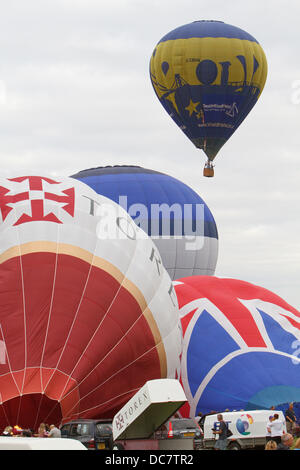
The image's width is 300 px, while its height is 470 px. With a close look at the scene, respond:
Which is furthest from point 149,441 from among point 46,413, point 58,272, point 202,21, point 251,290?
point 202,21

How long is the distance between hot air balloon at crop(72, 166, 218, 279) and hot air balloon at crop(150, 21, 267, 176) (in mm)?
Result: 2327

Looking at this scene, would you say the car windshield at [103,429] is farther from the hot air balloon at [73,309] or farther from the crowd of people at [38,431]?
the crowd of people at [38,431]

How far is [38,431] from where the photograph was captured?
1458cm

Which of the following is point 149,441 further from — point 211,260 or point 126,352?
point 211,260

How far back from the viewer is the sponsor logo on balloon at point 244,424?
15945 millimetres

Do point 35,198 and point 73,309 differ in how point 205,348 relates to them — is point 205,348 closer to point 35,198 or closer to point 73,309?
point 73,309

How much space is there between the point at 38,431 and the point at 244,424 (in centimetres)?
352

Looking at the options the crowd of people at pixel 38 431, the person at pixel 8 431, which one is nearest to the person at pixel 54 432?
the crowd of people at pixel 38 431

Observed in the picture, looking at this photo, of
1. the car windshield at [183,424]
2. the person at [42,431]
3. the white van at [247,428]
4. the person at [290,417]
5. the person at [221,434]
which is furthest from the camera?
the person at [290,417]

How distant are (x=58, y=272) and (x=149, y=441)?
3382 mm

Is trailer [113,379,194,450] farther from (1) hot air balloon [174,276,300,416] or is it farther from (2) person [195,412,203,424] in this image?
(1) hot air balloon [174,276,300,416]

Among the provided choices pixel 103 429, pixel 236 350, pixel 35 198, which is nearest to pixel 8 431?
pixel 103 429

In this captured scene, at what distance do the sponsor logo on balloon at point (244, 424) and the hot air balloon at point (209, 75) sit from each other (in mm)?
15443

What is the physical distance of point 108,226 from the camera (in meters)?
16.1
